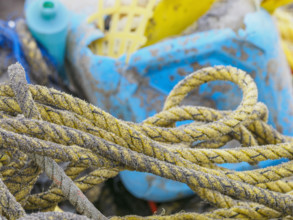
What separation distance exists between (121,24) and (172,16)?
0.52ft

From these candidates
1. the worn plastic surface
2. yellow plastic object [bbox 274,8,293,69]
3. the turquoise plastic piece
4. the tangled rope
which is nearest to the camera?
the tangled rope

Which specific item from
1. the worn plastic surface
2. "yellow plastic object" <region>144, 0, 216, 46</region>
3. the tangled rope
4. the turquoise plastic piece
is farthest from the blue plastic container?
the tangled rope

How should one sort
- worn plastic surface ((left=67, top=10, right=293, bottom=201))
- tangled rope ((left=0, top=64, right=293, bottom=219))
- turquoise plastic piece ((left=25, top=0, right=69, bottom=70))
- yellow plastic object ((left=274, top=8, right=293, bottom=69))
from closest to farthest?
1. tangled rope ((left=0, top=64, right=293, bottom=219))
2. worn plastic surface ((left=67, top=10, right=293, bottom=201))
3. turquoise plastic piece ((left=25, top=0, right=69, bottom=70))
4. yellow plastic object ((left=274, top=8, right=293, bottom=69))

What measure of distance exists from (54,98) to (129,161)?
16 centimetres

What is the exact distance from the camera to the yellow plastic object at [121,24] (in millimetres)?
1227

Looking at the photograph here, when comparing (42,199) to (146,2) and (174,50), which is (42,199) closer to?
(174,50)

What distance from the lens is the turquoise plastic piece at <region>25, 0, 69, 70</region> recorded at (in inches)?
50.5

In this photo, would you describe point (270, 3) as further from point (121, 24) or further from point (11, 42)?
point (11, 42)

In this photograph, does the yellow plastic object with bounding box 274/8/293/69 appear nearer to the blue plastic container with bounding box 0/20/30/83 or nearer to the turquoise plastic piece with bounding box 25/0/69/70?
the turquoise plastic piece with bounding box 25/0/69/70

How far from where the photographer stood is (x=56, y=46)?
4.41 feet

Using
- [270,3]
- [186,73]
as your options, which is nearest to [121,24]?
[186,73]

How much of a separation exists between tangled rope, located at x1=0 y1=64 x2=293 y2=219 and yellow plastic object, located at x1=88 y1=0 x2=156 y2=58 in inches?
16.6

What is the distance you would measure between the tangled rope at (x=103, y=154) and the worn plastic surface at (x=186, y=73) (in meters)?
0.30

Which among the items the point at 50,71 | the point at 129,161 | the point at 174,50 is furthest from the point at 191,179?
the point at 50,71
